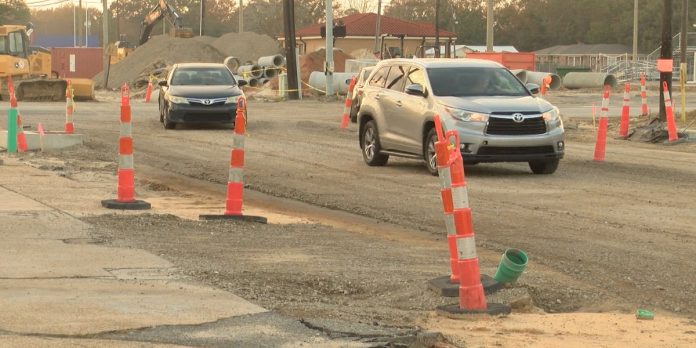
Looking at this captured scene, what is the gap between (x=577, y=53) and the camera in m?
117

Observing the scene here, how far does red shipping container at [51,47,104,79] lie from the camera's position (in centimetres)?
8775

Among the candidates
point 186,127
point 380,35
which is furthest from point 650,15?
point 186,127

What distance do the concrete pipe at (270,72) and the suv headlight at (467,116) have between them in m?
43.6

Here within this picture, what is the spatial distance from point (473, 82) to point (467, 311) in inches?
452

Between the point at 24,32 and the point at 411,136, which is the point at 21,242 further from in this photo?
the point at 24,32

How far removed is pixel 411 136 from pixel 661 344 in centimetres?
1184

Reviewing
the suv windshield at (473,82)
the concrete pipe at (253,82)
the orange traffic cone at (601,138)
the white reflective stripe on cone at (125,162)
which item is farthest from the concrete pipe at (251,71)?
the white reflective stripe on cone at (125,162)

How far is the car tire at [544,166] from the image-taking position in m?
19.0

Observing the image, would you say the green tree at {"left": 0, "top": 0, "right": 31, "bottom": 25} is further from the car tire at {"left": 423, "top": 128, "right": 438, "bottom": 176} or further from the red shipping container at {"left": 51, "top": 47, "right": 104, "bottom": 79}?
the car tire at {"left": 423, "top": 128, "right": 438, "bottom": 176}

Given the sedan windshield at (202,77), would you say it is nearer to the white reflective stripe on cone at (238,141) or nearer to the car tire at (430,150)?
the car tire at (430,150)

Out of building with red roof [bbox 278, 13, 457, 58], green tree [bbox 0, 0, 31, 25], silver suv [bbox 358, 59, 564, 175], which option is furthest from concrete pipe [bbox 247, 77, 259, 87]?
green tree [bbox 0, 0, 31, 25]

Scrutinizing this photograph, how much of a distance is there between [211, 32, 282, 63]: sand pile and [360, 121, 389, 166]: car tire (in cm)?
5672

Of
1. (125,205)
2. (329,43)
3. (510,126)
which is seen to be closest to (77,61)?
(329,43)

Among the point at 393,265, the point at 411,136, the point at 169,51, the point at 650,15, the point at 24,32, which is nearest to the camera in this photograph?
the point at 393,265
